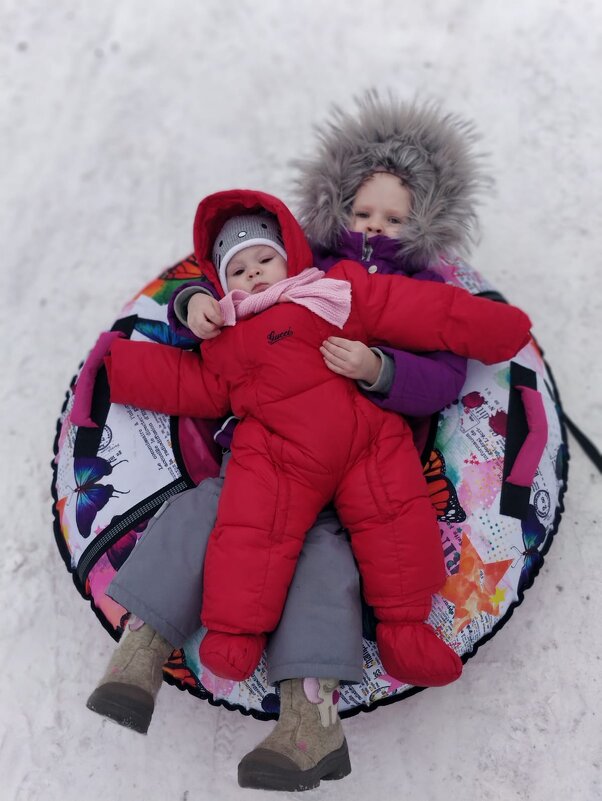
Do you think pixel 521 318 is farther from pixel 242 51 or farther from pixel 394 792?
pixel 242 51

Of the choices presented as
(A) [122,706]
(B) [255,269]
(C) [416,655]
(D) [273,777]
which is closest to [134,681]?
(A) [122,706]

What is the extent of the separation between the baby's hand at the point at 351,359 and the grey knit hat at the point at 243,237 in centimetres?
27

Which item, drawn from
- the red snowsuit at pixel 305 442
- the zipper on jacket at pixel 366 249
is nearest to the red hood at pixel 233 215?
the red snowsuit at pixel 305 442

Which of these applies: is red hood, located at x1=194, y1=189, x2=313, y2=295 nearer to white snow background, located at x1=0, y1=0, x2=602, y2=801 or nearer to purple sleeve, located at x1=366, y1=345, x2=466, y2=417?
purple sleeve, located at x1=366, y1=345, x2=466, y2=417

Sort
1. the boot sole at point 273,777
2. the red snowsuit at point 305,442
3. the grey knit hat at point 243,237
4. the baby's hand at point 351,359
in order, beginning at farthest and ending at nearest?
the grey knit hat at point 243,237, the baby's hand at point 351,359, the red snowsuit at point 305,442, the boot sole at point 273,777

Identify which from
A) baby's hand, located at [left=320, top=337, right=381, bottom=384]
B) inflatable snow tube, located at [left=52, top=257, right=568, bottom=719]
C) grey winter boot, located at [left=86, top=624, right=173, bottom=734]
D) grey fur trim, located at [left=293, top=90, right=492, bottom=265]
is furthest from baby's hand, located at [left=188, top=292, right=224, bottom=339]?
grey winter boot, located at [left=86, top=624, right=173, bottom=734]

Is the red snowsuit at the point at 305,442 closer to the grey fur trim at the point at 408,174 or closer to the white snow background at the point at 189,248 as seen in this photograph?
the grey fur trim at the point at 408,174

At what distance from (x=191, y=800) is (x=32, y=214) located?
2.01 m

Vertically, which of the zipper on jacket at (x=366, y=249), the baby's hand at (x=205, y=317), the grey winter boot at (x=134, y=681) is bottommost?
the grey winter boot at (x=134, y=681)

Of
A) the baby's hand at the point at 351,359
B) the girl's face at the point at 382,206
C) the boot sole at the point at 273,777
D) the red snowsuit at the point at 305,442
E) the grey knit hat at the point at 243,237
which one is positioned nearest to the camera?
the boot sole at the point at 273,777

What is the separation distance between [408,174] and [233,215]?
46cm

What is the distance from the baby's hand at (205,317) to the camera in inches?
63.5

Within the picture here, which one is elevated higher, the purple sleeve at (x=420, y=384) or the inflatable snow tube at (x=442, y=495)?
the purple sleeve at (x=420, y=384)

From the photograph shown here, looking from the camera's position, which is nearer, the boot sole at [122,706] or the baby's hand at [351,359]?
the boot sole at [122,706]
